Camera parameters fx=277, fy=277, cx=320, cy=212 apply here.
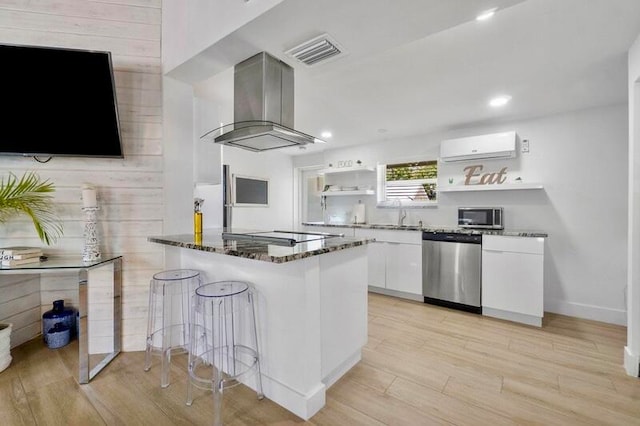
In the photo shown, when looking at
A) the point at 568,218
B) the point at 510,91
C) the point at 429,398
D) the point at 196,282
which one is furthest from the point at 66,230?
the point at 568,218

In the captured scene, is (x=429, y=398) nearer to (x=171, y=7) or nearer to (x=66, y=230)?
(x=66, y=230)

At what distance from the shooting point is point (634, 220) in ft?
6.42

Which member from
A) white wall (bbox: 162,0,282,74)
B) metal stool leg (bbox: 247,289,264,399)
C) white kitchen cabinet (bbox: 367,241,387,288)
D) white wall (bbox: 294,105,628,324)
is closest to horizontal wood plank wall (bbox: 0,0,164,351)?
white wall (bbox: 162,0,282,74)

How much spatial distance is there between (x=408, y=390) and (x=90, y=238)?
8.09ft

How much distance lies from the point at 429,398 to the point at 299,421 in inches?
32.8

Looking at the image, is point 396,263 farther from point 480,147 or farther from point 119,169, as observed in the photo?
point 119,169

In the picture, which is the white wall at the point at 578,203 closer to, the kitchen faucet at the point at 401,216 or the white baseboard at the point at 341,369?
the kitchen faucet at the point at 401,216

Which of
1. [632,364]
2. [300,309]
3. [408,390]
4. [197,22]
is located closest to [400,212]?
[632,364]

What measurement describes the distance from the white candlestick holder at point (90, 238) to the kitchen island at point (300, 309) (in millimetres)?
517

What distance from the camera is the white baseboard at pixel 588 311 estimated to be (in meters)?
2.98

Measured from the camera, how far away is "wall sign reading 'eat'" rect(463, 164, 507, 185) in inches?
143

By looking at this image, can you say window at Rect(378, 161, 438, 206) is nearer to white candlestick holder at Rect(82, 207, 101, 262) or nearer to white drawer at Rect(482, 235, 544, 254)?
white drawer at Rect(482, 235, 544, 254)

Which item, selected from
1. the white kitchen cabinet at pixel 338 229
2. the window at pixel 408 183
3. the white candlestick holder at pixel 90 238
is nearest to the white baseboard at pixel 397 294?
the white kitchen cabinet at pixel 338 229

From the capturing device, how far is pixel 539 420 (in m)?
1.57
